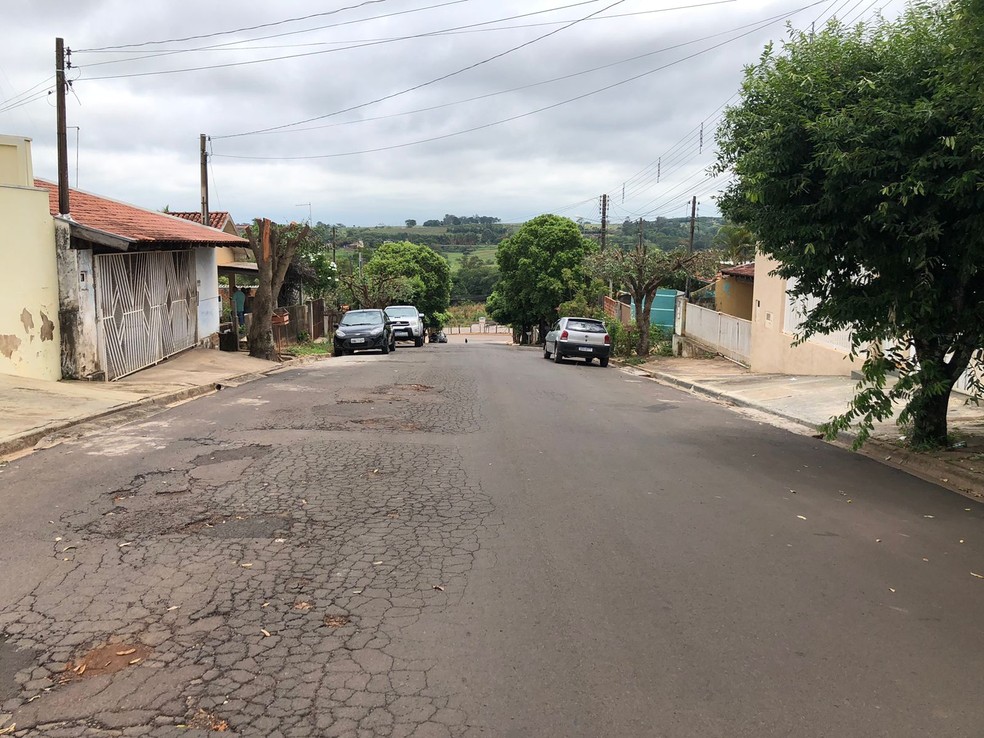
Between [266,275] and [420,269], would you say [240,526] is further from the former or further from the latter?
[420,269]

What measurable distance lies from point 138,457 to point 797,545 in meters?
6.54

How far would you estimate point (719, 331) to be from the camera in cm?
2569

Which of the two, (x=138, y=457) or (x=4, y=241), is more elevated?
(x=4, y=241)

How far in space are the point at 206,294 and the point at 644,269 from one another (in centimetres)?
1379

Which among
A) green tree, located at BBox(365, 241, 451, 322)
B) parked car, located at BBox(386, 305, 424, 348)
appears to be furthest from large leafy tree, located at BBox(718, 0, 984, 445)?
green tree, located at BBox(365, 241, 451, 322)

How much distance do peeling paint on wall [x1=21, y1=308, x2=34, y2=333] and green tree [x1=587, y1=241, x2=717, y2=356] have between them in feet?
58.6

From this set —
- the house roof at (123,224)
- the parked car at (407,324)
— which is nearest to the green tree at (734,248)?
the parked car at (407,324)

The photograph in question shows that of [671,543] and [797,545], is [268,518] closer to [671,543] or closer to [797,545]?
[671,543]

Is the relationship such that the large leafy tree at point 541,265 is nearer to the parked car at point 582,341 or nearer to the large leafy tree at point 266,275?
the parked car at point 582,341

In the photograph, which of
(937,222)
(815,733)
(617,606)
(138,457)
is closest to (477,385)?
(138,457)

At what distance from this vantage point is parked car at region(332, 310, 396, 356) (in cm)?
2670

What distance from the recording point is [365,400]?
13.0 meters

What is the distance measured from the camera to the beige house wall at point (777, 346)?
1739 centimetres

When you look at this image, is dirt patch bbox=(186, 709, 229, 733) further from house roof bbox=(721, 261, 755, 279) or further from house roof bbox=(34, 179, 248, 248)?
house roof bbox=(721, 261, 755, 279)
